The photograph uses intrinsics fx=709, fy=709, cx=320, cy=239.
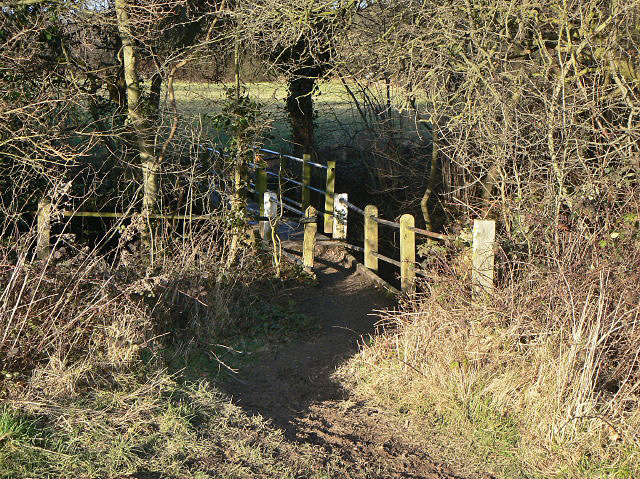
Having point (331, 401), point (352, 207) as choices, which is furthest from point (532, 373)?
point (352, 207)

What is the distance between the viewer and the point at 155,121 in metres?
9.76

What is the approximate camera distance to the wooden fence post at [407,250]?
9.02m

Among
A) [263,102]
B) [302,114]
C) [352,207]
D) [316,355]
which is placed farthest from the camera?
[302,114]

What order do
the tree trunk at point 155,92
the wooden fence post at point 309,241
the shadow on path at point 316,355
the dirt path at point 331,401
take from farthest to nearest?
the tree trunk at point 155,92 → the wooden fence post at point 309,241 → the shadow on path at point 316,355 → the dirt path at point 331,401

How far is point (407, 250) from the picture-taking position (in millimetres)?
9133

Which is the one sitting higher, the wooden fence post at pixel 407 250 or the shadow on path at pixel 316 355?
the wooden fence post at pixel 407 250

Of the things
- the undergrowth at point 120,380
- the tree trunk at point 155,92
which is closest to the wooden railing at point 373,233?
the tree trunk at point 155,92

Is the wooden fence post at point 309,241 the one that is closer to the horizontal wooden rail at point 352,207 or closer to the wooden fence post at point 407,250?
the horizontal wooden rail at point 352,207

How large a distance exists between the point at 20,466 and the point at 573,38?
7354 mm

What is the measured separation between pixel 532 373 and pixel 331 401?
5.62 ft

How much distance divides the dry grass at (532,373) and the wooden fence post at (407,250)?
2500 mm

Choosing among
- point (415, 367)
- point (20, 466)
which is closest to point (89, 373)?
point (20, 466)

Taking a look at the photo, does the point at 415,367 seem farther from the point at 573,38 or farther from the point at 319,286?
the point at 573,38

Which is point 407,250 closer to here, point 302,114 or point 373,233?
point 373,233
